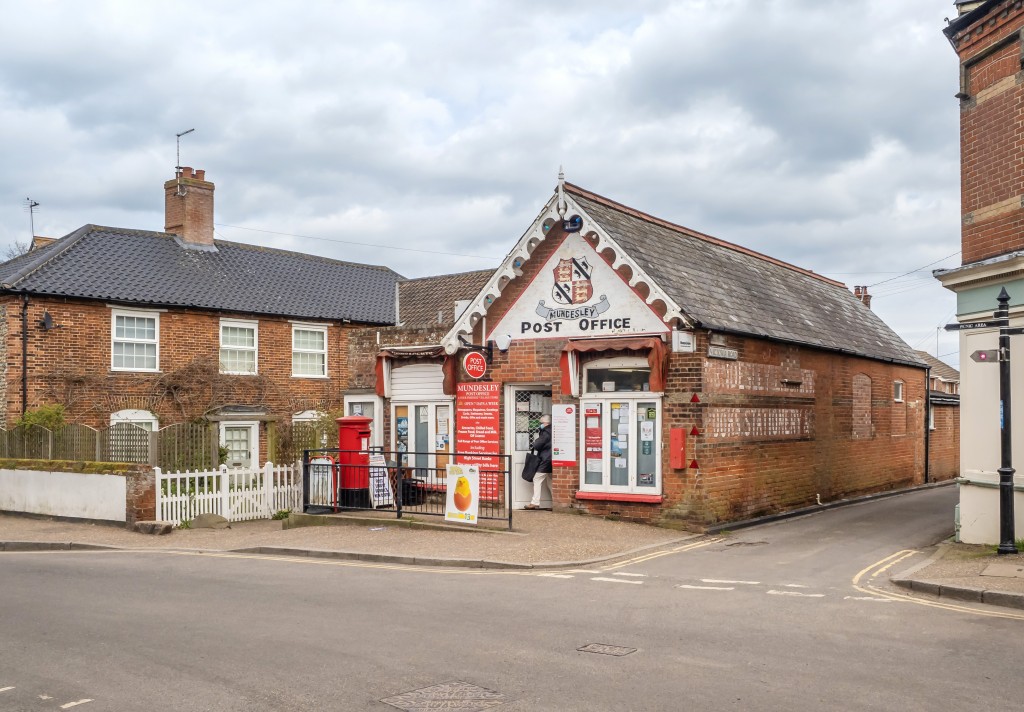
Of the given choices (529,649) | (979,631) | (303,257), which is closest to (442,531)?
(529,649)

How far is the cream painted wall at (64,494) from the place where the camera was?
18.2 m

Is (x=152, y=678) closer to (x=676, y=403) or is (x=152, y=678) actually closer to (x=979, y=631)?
(x=979, y=631)

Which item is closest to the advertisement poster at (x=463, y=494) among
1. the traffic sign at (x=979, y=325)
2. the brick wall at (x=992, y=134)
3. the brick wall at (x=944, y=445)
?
the traffic sign at (x=979, y=325)

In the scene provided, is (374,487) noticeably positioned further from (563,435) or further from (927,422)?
(927,422)

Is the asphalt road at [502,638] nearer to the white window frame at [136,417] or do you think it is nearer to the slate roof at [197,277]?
the white window frame at [136,417]

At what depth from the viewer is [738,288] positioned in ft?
66.7

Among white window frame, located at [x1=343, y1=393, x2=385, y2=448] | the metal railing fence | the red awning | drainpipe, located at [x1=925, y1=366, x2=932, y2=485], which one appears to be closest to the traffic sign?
the red awning

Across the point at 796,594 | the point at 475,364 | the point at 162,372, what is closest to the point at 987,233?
the point at 796,594

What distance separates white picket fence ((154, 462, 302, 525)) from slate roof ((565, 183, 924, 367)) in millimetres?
8511

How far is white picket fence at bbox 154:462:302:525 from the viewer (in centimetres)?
1805

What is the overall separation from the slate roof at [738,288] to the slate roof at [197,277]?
44.1ft

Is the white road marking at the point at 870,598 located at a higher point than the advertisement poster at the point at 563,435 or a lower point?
lower

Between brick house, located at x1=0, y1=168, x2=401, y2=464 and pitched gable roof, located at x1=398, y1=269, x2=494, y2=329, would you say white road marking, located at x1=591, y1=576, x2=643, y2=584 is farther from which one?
brick house, located at x1=0, y1=168, x2=401, y2=464

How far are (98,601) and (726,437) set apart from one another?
10.9 meters
